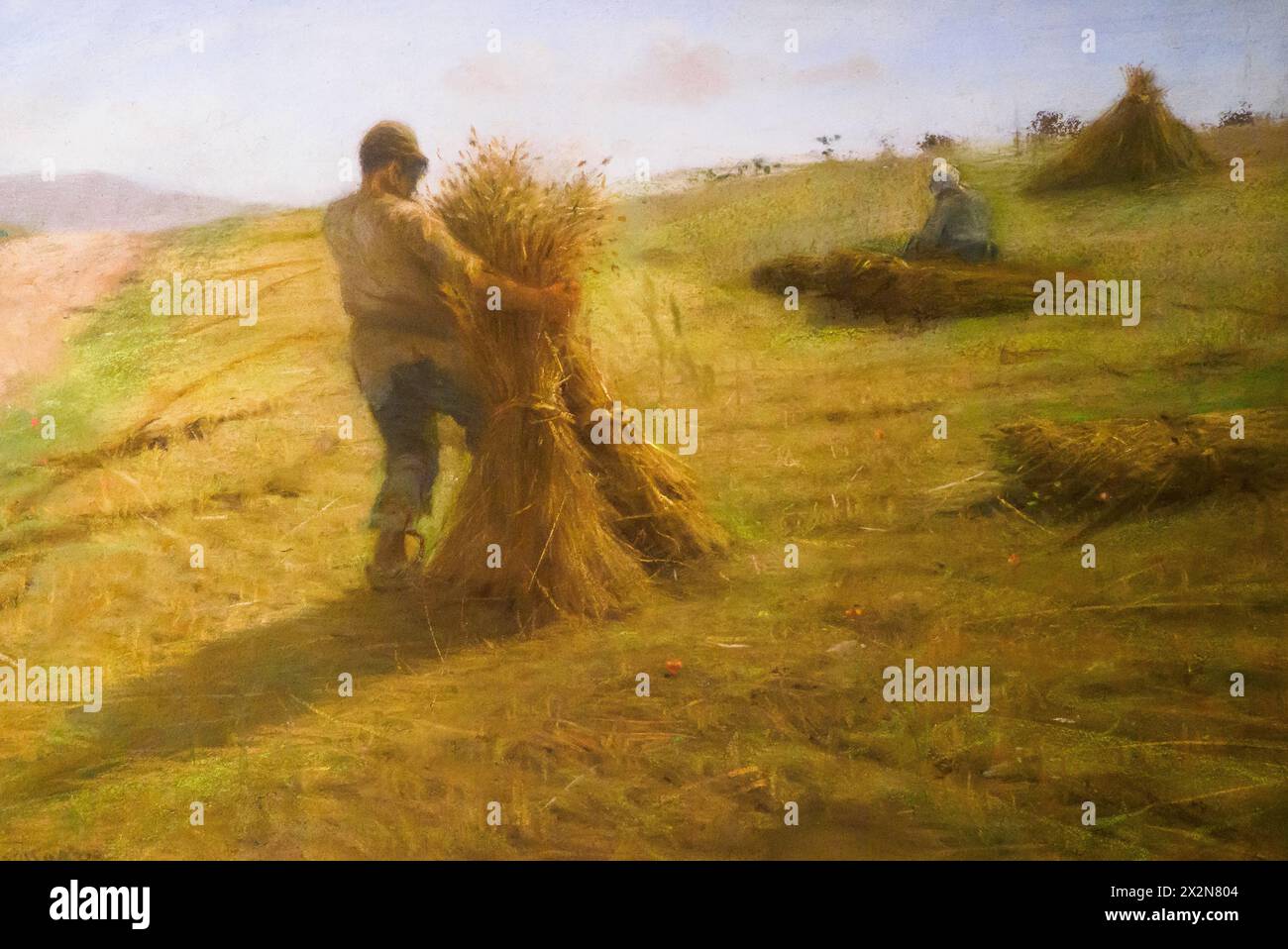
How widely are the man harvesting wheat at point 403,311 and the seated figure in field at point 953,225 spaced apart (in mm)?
1141

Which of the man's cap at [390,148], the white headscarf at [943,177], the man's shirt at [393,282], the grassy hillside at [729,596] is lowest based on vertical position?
the grassy hillside at [729,596]

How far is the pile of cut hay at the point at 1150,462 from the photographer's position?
370 cm

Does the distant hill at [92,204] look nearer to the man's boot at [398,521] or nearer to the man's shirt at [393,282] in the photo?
the man's shirt at [393,282]

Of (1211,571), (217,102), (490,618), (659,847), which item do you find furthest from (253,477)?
(1211,571)

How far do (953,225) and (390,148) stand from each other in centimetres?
176

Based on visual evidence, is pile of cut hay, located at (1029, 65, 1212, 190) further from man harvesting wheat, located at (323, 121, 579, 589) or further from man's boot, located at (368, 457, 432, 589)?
man's boot, located at (368, 457, 432, 589)

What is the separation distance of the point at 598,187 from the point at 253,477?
4.56ft

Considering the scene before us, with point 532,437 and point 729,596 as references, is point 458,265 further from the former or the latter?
point 729,596

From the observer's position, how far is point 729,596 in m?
3.71

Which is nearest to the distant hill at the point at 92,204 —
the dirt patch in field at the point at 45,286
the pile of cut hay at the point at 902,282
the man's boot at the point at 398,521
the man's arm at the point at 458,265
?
the dirt patch in field at the point at 45,286

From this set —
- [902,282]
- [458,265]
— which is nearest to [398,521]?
[458,265]

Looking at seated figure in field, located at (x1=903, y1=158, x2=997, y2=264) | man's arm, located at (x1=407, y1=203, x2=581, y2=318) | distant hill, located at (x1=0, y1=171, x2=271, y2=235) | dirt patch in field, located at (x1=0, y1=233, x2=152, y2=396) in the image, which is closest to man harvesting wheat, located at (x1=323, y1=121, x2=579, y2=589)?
man's arm, located at (x1=407, y1=203, x2=581, y2=318)

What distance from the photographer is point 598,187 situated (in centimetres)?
374

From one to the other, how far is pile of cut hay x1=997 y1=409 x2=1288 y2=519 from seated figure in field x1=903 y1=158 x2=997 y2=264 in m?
0.63
